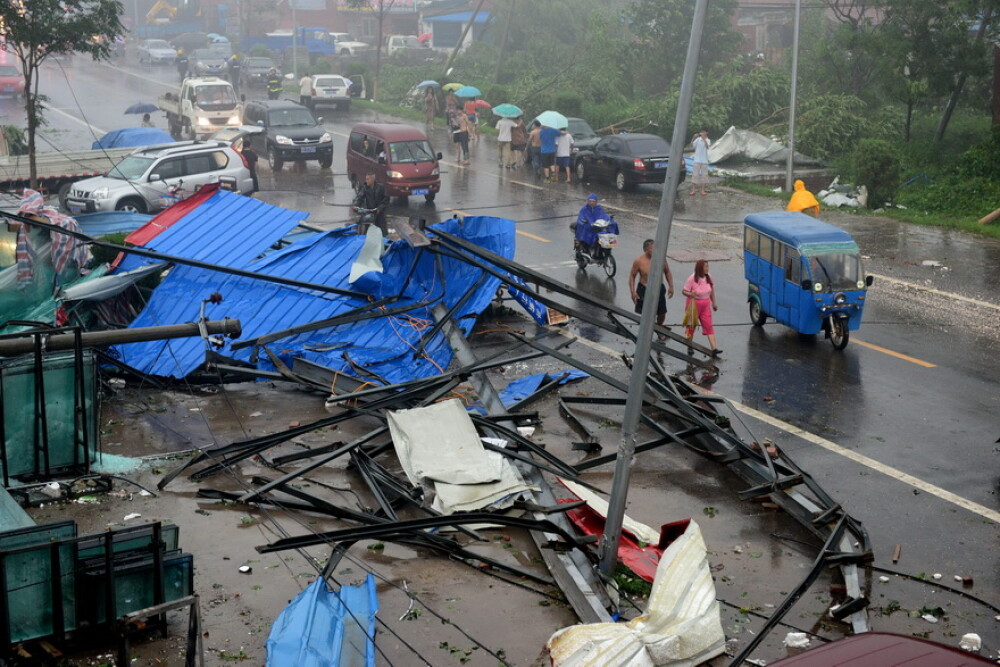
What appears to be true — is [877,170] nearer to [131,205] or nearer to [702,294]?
[702,294]

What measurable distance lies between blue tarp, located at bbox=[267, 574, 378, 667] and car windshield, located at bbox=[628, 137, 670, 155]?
22765 millimetres

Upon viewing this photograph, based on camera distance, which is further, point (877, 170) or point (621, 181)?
point (621, 181)

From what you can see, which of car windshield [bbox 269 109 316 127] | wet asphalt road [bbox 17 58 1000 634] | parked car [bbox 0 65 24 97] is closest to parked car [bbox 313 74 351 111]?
car windshield [bbox 269 109 316 127]

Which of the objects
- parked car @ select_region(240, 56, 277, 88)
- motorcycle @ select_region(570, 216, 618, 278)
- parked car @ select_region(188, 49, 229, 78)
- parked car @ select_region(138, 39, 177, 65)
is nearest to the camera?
motorcycle @ select_region(570, 216, 618, 278)

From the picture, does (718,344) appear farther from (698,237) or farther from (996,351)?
(698,237)

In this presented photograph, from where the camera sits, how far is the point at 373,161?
29172 millimetres

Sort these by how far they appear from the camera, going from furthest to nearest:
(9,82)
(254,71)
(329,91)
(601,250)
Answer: (254,71) < (9,82) < (329,91) < (601,250)

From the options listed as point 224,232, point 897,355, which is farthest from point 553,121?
point 897,355

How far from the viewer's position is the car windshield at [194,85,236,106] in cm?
3947

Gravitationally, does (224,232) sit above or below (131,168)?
below

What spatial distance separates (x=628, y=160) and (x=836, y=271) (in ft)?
46.3

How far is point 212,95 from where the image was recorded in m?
39.7

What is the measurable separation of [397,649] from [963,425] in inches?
337

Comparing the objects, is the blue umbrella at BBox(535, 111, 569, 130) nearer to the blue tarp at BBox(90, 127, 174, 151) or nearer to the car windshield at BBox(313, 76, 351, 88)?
the blue tarp at BBox(90, 127, 174, 151)
